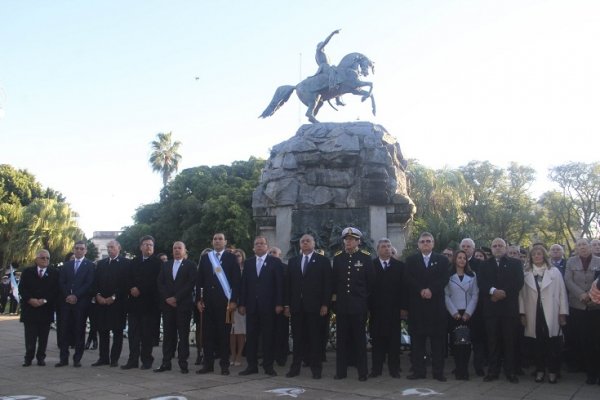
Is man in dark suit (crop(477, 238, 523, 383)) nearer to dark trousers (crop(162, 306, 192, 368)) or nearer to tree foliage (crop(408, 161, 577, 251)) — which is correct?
dark trousers (crop(162, 306, 192, 368))

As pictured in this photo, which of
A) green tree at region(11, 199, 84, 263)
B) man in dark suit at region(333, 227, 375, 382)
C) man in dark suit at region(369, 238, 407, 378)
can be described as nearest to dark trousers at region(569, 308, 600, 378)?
man in dark suit at region(369, 238, 407, 378)

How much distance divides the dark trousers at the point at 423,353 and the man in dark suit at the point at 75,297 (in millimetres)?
4578

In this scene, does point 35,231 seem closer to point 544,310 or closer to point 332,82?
point 332,82

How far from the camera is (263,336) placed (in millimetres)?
7340

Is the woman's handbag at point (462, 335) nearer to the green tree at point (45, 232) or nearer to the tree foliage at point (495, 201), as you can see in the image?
the tree foliage at point (495, 201)

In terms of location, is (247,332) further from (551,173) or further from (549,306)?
(551,173)

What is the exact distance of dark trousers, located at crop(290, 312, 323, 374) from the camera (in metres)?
6.97

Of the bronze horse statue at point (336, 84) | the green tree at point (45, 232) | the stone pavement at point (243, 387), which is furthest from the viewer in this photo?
the green tree at point (45, 232)

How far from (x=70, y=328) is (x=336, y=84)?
30.0ft

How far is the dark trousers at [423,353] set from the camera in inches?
266

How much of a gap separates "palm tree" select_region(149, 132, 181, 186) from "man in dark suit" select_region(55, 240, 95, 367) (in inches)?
1697

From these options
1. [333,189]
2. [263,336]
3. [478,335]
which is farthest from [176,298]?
[333,189]

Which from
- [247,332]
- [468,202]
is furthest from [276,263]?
[468,202]

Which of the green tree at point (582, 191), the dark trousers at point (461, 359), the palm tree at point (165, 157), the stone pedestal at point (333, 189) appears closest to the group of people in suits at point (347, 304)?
the dark trousers at point (461, 359)
